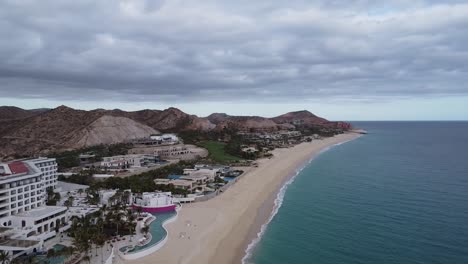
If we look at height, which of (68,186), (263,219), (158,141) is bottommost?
(263,219)

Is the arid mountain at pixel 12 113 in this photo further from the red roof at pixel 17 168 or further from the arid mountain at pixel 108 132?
the red roof at pixel 17 168

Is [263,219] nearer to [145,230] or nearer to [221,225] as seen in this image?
[221,225]

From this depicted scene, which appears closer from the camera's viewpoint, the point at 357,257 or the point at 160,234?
the point at 357,257

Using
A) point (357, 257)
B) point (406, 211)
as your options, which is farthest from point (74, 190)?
point (406, 211)

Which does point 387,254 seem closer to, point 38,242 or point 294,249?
point 294,249

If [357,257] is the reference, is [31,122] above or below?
above

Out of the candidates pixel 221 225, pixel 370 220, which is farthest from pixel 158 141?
pixel 370 220
